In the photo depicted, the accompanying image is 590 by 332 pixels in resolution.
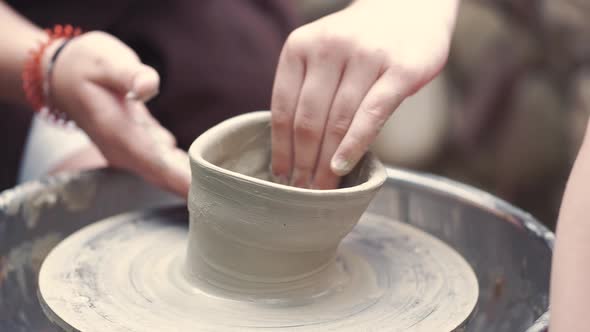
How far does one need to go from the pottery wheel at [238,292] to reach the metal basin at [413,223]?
144 mm

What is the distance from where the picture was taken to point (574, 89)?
2.68m

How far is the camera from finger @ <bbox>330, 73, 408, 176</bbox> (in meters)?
0.91

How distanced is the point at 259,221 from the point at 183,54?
693 mm

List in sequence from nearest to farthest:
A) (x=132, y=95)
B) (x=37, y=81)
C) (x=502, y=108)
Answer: (x=132, y=95) < (x=37, y=81) < (x=502, y=108)

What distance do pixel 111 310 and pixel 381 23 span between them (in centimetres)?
48

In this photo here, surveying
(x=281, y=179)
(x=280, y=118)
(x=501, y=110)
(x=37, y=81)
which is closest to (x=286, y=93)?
(x=280, y=118)

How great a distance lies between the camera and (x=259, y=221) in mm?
850

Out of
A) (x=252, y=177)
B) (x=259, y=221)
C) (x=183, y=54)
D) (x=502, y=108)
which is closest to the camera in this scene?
(x=259, y=221)

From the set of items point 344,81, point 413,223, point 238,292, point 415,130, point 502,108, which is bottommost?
point 415,130

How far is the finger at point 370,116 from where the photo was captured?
911 mm

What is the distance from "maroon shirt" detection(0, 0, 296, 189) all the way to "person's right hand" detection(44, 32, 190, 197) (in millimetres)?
251

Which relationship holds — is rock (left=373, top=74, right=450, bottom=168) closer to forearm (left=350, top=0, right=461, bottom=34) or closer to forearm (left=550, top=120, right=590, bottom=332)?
forearm (left=350, top=0, right=461, bottom=34)

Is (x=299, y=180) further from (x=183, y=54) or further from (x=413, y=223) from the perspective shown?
(x=183, y=54)

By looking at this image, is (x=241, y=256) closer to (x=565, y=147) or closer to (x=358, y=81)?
(x=358, y=81)
